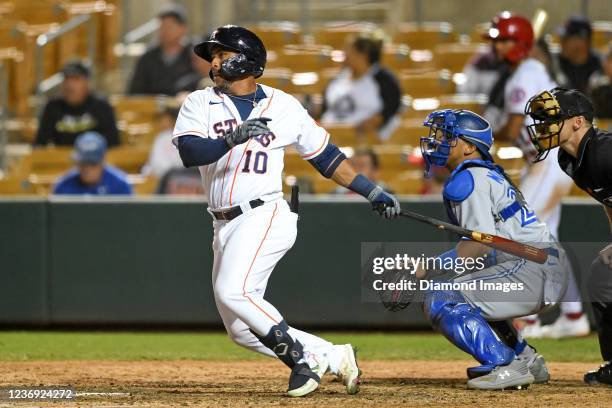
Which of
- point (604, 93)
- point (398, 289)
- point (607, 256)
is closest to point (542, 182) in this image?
point (604, 93)

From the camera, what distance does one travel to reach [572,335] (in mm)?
8898

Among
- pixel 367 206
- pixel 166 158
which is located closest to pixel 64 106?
pixel 166 158

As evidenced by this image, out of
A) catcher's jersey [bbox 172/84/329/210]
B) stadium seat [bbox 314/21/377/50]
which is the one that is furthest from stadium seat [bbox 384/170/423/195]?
catcher's jersey [bbox 172/84/329/210]

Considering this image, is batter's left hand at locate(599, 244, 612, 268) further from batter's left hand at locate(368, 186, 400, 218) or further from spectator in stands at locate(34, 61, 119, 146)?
spectator in stands at locate(34, 61, 119, 146)

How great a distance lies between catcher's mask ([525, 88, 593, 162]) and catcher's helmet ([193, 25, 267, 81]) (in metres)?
1.40

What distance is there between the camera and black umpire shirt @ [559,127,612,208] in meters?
5.97

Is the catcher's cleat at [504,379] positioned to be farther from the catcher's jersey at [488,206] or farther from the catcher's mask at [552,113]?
the catcher's mask at [552,113]

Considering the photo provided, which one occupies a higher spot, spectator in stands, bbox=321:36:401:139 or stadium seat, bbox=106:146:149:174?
spectator in stands, bbox=321:36:401:139

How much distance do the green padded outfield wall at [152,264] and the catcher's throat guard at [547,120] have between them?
3184 millimetres

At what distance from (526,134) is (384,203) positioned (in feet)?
9.58

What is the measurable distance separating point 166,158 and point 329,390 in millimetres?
5200

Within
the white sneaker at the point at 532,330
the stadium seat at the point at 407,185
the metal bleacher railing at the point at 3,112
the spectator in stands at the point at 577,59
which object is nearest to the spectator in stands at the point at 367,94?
the stadium seat at the point at 407,185

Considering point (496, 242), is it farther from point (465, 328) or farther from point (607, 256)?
point (607, 256)

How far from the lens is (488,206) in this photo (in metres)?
5.93
